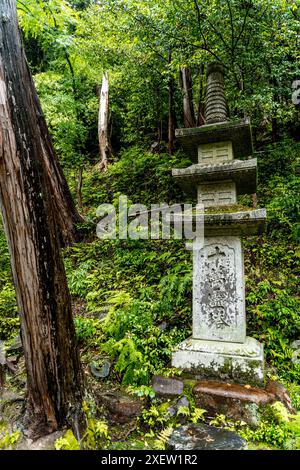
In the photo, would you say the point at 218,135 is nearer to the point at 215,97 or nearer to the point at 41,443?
the point at 215,97

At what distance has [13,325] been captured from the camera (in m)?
6.12

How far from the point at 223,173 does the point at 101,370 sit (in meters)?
3.35

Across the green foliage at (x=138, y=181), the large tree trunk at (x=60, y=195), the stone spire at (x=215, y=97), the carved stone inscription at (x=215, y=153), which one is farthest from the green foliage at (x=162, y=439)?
the green foliage at (x=138, y=181)

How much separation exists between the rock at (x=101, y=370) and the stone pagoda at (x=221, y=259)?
0.99 meters

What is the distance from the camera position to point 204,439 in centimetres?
304

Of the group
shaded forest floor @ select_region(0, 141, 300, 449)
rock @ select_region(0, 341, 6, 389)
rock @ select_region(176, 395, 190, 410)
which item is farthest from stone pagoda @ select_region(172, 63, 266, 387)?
rock @ select_region(0, 341, 6, 389)

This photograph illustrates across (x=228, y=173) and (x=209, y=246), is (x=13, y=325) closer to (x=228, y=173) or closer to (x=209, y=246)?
(x=209, y=246)

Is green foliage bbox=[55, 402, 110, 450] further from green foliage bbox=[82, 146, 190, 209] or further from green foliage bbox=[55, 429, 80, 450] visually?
green foliage bbox=[82, 146, 190, 209]

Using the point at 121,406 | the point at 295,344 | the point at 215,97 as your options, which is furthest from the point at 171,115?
the point at 121,406

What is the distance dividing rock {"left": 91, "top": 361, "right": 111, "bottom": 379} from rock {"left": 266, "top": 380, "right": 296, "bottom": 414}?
218cm

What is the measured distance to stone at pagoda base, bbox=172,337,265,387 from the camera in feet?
12.3

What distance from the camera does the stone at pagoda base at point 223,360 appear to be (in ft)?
12.3

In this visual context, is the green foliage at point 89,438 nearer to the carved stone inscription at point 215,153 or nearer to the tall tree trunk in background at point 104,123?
the carved stone inscription at point 215,153

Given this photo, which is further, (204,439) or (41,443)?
(204,439)
